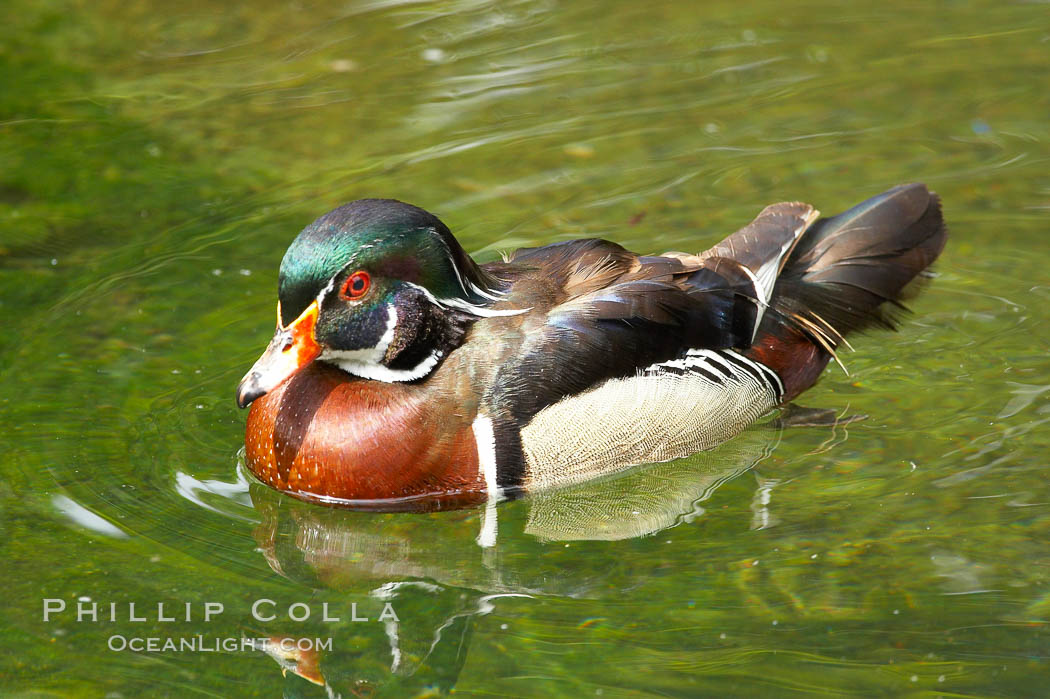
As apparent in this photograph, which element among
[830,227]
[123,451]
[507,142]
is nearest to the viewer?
[123,451]

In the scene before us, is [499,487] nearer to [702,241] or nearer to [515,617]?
[515,617]

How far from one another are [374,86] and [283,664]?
566 centimetres

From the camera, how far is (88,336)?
23.7 ft

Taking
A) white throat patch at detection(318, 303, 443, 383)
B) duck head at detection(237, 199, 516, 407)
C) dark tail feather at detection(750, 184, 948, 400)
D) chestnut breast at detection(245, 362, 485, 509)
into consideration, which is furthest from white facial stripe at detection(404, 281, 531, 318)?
dark tail feather at detection(750, 184, 948, 400)

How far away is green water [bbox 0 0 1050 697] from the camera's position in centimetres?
519

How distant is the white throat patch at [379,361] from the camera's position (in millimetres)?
5938

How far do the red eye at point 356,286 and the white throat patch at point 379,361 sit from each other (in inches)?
6.1

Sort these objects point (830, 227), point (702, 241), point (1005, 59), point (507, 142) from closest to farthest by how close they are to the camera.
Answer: point (830, 227) → point (702, 241) → point (507, 142) → point (1005, 59)

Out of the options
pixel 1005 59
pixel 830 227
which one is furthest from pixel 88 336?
pixel 1005 59

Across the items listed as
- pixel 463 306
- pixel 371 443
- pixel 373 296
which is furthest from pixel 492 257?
pixel 371 443

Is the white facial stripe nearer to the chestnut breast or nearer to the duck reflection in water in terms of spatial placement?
the chestnut breast

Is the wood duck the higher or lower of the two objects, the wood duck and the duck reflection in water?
the higher

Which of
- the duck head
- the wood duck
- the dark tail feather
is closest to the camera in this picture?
the duck head

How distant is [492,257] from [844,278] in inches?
82.8
